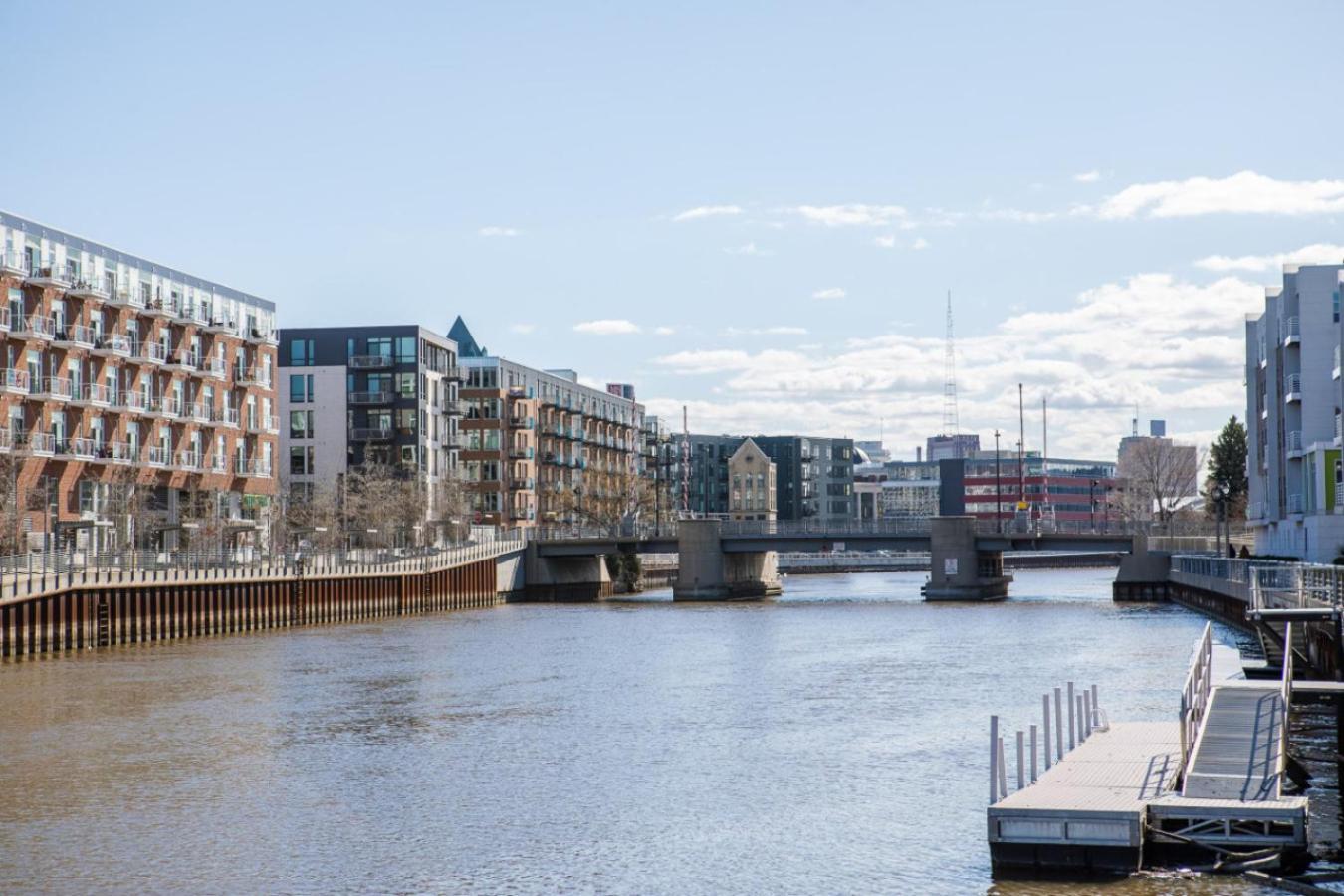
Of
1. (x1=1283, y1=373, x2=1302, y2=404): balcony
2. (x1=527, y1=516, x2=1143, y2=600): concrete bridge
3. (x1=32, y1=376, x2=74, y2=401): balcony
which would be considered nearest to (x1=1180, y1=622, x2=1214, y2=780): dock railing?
(x1=1283, y1=373, x2=1302, y2=404): balcony

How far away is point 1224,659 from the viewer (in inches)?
1721

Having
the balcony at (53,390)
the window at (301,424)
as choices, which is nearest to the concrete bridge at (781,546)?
the window at (301,424)

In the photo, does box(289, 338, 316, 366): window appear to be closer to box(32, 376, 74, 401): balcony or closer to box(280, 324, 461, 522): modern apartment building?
box(280, 324, 461, 522): modern apartment building

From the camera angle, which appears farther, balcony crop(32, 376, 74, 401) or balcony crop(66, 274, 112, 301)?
balcony crop(66, 274, 112, 301)

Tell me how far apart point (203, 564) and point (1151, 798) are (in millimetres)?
68669

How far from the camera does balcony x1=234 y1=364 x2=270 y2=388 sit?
11956 cm

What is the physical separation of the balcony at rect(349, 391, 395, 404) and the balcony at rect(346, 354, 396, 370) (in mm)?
2207

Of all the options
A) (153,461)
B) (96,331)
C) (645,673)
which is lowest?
(645,673)

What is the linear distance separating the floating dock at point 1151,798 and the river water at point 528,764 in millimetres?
700

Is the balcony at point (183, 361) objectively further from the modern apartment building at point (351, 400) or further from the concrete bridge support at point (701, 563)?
the concrete bridge support at point (701, 563)

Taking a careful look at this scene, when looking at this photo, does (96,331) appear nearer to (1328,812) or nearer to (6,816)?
(6,816)

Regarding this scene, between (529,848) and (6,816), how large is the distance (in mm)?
10607

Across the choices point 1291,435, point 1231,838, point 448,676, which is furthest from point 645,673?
point 1291,435

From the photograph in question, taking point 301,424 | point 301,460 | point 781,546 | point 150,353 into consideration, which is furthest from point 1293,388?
point 301,424
